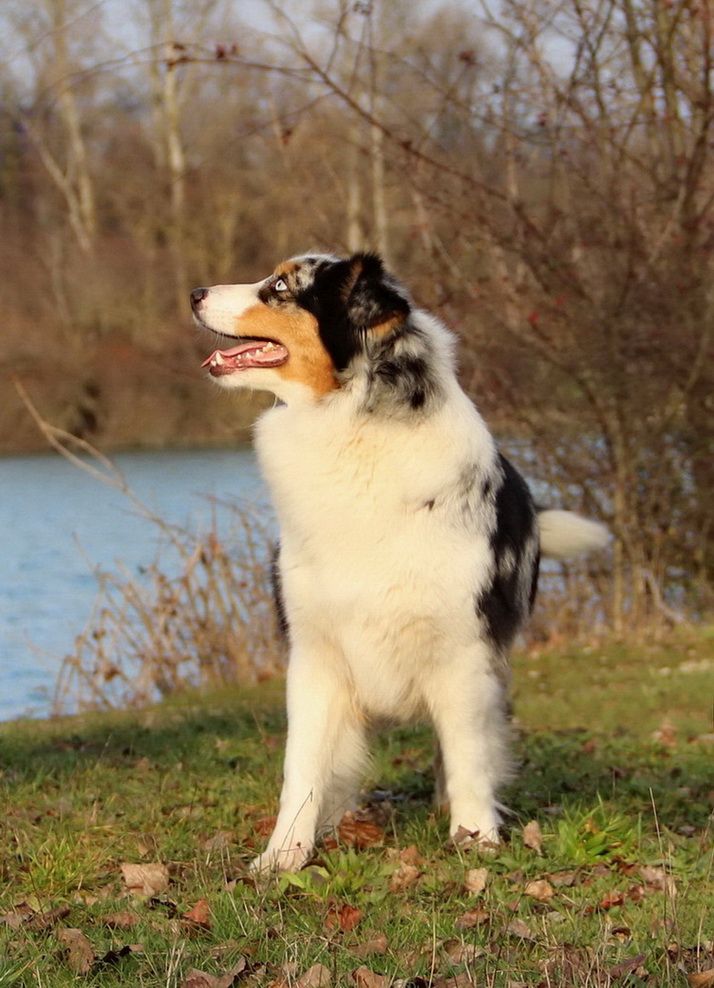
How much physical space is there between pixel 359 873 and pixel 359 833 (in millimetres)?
508

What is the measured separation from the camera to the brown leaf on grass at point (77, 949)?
3574mm

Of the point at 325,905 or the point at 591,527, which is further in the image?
the point at 591,527

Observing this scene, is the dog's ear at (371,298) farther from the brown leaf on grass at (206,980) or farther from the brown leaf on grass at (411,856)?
the brown leaf on grass at (206,980)

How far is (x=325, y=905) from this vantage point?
4.30 metres

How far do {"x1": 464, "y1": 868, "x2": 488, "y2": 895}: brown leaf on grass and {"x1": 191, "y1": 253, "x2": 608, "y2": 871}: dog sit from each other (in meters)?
0.41

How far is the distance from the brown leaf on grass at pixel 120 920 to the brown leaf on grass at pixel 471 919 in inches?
39.2

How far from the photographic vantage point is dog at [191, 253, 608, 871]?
4.78m

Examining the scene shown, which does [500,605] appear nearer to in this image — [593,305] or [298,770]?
[298,770]

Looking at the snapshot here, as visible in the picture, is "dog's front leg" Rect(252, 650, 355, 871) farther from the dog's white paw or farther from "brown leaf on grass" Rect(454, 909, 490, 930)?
"brown leaf on grass" Rect(454, 909, 490, 930)

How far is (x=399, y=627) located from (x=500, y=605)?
0.47m

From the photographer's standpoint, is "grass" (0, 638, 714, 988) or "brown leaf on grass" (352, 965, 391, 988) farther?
"grass" (0, 638, 714, 988)

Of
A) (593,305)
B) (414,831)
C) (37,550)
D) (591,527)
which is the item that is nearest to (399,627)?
(414,831)

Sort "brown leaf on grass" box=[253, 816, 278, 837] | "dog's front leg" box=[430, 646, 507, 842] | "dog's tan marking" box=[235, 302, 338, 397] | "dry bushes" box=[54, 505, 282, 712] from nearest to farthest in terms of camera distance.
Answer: "dog's tan marking" box=[235, 302, 338, 397] < "dog's front leg" box=[430, 646, 507, 842] < "brown leaf on grass" box=[253, 816, 278, 837] < "dry bushes" box=[54, 505, 282, 712]

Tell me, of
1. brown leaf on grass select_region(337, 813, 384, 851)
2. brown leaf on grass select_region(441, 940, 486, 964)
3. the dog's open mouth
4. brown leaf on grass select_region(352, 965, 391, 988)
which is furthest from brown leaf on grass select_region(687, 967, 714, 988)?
the dog's open mouth
